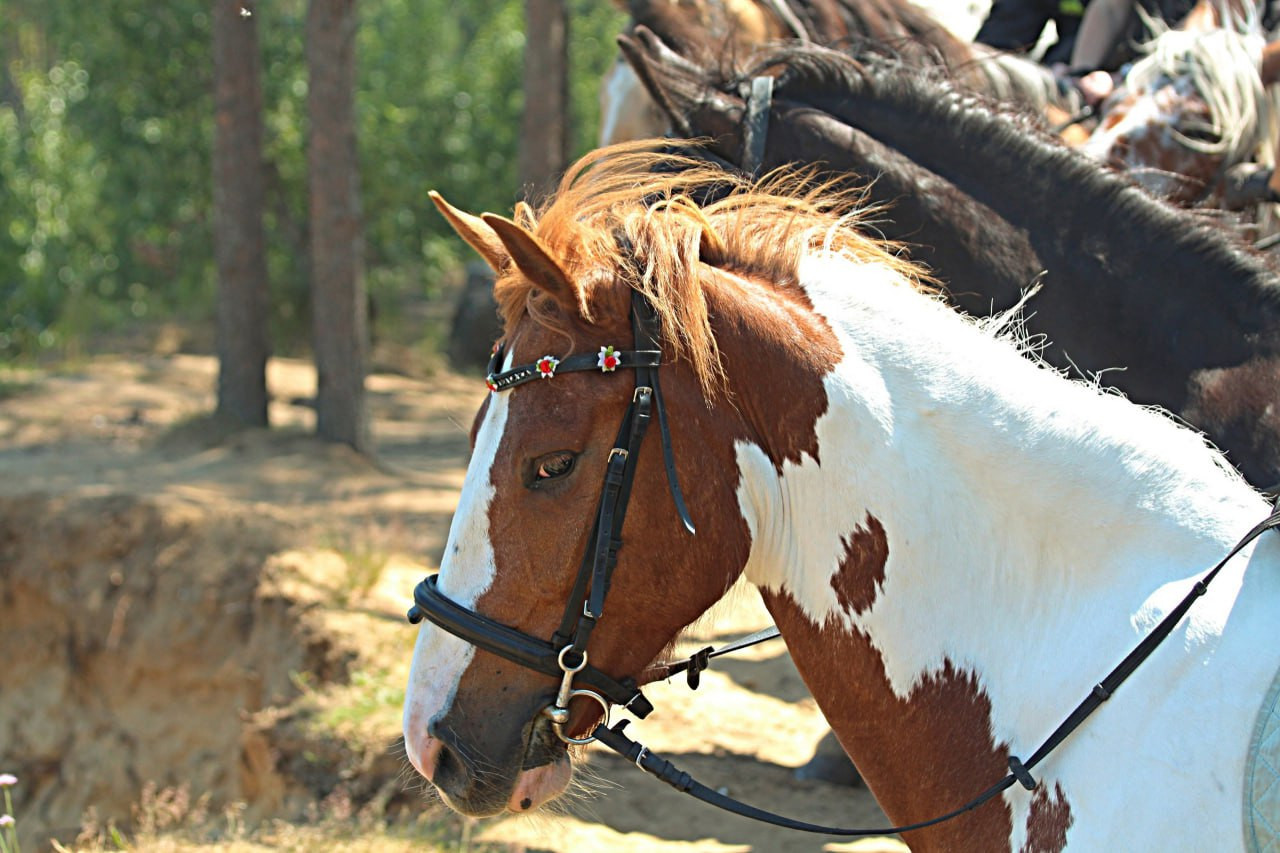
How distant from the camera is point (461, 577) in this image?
207 centimetres

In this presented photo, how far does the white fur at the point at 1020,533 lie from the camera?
5.88ft

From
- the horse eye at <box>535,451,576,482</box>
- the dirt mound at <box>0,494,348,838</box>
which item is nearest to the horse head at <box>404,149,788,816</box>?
the horse eye at <box>535,451,576,482</box>

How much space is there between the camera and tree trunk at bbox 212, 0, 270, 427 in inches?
389

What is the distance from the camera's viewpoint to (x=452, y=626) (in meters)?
2.04

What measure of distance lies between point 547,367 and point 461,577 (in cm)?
41

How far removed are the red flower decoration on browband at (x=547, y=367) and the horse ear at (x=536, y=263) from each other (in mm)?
100

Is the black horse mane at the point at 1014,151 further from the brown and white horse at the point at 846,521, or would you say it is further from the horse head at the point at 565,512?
the horse head at the point at 565,512

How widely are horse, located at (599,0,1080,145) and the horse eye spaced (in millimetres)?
2483

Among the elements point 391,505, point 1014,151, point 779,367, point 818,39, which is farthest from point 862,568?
point 391,505

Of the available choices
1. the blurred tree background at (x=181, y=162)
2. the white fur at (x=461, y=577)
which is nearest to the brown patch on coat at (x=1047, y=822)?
the white fur at (x=461, y=577)

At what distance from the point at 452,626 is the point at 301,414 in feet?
32.8

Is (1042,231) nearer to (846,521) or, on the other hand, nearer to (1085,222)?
(1085,222)

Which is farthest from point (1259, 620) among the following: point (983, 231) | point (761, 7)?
point (761, 7)

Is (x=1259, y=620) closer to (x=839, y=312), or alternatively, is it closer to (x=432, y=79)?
(x=839, y=312)
